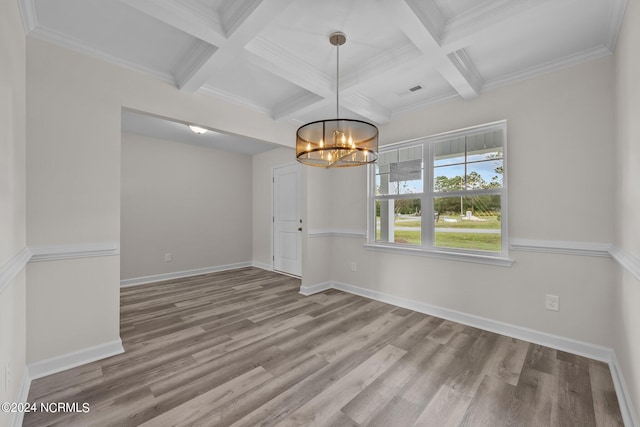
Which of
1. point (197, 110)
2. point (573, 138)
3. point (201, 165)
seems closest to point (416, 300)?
point (573, 138)

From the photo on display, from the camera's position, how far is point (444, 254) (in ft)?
10.0

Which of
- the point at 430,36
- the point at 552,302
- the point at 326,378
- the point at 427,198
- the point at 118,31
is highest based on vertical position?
the point at 118,31

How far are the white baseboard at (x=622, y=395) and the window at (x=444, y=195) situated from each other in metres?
1.06

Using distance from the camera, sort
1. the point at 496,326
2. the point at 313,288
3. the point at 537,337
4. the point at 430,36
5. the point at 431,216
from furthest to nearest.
A: the point at 313,288 < the point at 431,216 < the point at 496,326 < the point at 537,337 < the point at 430,36

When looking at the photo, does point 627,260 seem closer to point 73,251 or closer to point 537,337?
point 537,337

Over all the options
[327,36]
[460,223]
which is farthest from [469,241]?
[327,36]

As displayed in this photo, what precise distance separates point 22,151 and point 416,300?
3.79 metres

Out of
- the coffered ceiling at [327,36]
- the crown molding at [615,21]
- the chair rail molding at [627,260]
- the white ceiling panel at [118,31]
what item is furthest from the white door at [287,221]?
the crown molding at [615,21]

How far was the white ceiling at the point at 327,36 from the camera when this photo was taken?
1.72 meters

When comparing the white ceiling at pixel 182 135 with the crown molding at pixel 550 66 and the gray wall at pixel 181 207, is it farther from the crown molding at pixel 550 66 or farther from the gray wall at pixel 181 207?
the crown molding at pixel 550 66

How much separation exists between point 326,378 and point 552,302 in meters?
2.11

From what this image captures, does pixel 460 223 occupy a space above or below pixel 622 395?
above

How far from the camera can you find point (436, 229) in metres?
3.21

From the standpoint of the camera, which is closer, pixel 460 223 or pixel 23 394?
pixel 23 394
